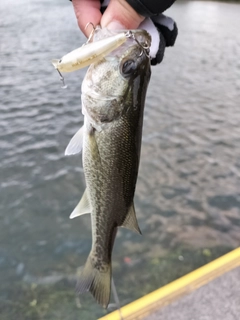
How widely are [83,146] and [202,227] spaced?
256 cm

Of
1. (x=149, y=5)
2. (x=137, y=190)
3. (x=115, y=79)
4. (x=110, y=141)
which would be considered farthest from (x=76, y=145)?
(x=137, y=190)

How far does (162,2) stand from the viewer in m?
1.02

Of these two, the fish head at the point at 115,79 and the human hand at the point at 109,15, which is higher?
the human hand at the point at 109,15

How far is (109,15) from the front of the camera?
1.07 m

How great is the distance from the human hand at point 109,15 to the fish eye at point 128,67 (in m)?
0.10

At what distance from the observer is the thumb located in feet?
3.42

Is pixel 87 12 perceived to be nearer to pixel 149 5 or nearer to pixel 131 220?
pixel 149 5

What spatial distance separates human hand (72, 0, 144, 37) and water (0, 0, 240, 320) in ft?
6.16

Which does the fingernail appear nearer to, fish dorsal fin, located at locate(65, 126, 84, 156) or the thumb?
the thumb

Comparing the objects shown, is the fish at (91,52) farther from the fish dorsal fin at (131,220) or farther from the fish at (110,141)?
the fish dorsal fin at (131,220)

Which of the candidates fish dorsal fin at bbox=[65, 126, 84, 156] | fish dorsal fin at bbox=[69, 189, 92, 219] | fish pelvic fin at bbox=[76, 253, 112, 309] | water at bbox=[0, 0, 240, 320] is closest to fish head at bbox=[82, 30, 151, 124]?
fish dorsal fin at bbox=[65, 126, 84, 156]

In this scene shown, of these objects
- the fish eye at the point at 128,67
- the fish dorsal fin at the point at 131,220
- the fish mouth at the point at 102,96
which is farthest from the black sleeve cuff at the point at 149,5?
the fish dorsal fin at the point at 131,220

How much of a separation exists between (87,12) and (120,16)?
14 cm

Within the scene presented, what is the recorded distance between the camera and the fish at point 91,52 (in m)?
0.96
